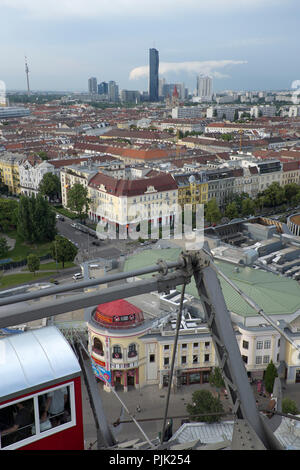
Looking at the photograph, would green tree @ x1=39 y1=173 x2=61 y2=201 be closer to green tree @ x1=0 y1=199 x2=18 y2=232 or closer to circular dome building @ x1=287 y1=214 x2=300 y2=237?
green tree @ x1=0 y1=199 x2=18 y2=232

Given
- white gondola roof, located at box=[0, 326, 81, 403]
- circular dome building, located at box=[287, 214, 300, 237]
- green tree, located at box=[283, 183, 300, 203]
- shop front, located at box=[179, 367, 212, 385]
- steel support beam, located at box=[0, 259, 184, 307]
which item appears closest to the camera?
steel support beam, located at box=[0, 259, 184, 307]

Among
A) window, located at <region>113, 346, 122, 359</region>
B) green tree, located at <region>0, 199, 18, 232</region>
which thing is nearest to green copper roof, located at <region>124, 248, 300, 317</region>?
window, located at <region>113, 346, 122, 359</region>

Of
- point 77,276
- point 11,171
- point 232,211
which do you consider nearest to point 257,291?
point 77,276

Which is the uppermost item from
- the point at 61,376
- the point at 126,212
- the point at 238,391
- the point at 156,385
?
the point at 61,376

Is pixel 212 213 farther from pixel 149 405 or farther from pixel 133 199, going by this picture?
pixel 149 405

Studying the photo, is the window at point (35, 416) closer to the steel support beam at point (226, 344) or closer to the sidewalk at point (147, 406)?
Result: the steel support beam at point (226, 344)

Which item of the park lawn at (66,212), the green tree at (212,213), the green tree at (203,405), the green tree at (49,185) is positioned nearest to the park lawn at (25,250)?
the park lawn at (66,212)

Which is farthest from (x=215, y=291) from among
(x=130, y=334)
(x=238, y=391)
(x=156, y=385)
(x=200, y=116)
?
(x=200, y=116)

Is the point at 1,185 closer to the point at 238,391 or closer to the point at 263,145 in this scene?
the point at 263,145
